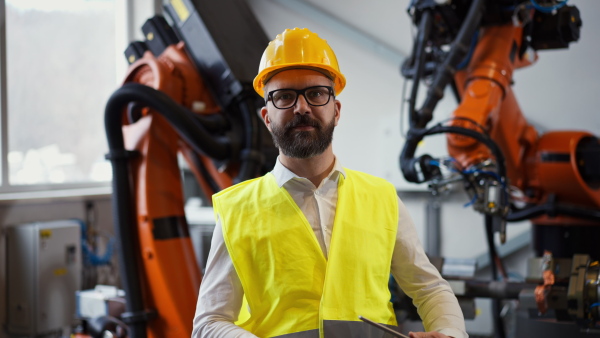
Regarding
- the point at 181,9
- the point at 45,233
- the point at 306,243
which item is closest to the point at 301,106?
the point at 306,243

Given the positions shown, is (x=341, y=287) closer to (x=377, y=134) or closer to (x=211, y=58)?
(x=211, y=58)

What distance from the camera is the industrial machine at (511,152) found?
7.77 feet

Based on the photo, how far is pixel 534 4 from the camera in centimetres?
273

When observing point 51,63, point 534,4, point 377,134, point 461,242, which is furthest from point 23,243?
point 534,4

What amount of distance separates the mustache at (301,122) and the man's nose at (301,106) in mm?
13

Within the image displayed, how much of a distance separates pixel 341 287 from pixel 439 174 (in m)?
1.25

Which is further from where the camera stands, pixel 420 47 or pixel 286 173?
pixel 420 47

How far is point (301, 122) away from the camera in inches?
58.9

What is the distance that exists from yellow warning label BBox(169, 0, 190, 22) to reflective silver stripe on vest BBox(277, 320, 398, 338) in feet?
6.46

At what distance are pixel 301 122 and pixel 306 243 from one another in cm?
30

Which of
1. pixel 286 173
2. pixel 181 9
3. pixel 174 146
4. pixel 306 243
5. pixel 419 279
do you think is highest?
pixel 181 9

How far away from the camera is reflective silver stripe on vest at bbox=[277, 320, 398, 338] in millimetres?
1414

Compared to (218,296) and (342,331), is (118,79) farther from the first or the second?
(342,331)

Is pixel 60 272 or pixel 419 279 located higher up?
pixel 419 279
